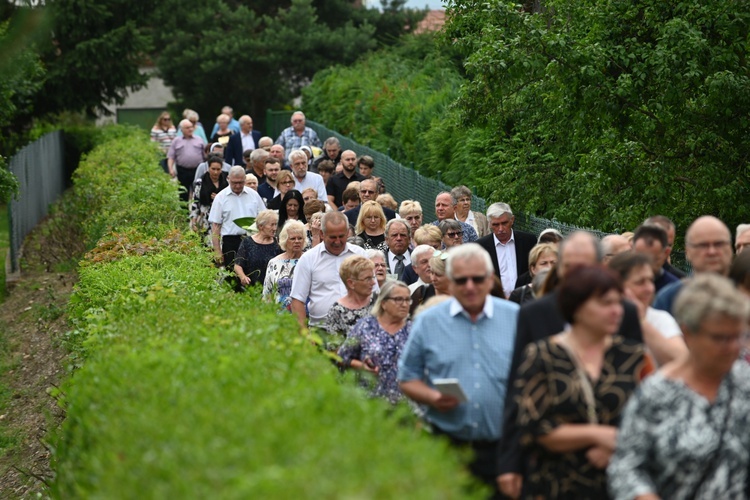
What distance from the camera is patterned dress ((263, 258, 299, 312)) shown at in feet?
41.1

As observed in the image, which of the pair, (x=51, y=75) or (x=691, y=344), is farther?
(x=51, y=75)

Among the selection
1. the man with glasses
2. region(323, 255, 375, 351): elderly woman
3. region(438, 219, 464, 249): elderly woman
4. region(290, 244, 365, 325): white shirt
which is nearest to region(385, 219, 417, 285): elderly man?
region(438, 219, 464, 249): elderly woman

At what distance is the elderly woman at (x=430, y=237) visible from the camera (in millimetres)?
12289

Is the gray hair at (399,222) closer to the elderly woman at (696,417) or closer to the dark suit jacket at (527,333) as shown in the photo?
the dark suit jacket at (527,333)

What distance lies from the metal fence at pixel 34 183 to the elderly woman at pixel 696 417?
16.0 m

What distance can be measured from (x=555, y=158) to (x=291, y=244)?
18.5ft

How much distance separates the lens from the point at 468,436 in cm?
704

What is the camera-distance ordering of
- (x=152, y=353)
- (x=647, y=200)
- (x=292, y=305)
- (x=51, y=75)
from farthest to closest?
(x=51, y=75) → (x=647, y=200) → (x=292, y=305) → (x=152, y=353)

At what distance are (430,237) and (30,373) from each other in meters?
6.80

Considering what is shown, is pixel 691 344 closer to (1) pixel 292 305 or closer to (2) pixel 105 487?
(2) pixel 105 487

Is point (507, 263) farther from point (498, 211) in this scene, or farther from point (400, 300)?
point (400, 300)

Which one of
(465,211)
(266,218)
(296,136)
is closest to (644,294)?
(266,218)

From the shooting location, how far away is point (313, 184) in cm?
1816

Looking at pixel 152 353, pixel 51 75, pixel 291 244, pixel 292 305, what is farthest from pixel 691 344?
pixel 51 75
